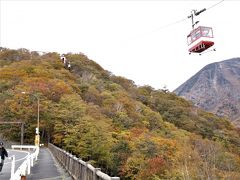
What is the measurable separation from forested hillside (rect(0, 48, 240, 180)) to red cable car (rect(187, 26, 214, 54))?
9213 millimetres

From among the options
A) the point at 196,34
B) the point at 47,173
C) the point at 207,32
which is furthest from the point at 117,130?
the point at 47,173

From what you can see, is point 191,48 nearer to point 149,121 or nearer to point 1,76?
point 149,121

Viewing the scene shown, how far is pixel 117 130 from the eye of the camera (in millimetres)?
65500

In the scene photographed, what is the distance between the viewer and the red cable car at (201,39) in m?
20.5

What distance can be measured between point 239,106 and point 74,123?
495ft

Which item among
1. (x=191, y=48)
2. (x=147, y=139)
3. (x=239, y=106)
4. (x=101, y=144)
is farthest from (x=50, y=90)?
(x=239, y=106)

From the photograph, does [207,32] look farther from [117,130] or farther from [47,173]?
[117,130]

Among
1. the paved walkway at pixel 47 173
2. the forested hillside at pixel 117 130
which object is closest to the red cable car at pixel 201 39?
the forested hillside at pixel 117 130

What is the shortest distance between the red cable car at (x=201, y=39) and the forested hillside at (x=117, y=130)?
9.21 meters

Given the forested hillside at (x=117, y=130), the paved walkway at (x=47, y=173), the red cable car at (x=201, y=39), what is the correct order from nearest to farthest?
the paved walkway at (x=47, y=173)
the red cable car at (x=201, y=39)
the forested hillside at (x=117, y=130)

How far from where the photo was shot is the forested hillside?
144 ft

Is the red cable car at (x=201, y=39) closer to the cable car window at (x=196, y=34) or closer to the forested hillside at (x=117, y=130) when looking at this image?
the cable car window at (x=196, y=34)

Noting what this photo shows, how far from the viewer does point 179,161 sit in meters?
44.3

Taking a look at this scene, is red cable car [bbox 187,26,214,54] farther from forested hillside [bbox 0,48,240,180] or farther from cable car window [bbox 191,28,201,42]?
forested hillside [bbox 0,48,240,180]
